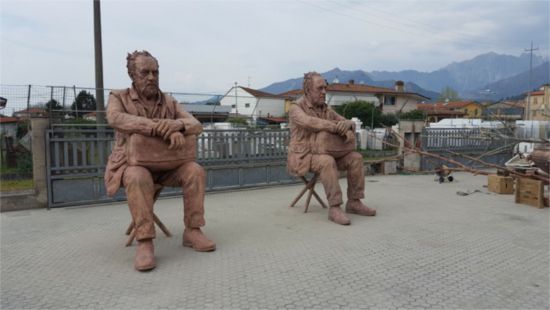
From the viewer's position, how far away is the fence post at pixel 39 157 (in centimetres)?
543

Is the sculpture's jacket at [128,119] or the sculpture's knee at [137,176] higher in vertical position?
the sculpture's jacket at [128,119]

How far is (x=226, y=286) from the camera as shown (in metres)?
2.87

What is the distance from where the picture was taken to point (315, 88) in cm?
501

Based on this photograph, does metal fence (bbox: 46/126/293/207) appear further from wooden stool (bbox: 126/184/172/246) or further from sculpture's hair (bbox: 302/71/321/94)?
sculpture's hair (bbox: 302/71/321/94)

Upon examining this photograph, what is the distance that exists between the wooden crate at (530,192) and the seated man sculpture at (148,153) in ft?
15.5

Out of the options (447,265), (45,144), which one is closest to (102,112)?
(45,144)

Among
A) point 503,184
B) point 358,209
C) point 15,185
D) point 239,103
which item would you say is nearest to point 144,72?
point 358,209

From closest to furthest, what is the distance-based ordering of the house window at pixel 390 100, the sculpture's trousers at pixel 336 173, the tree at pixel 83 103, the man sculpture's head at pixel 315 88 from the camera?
1. the sculpture's trousers at pixel 336 173
2. the man sculpture's head at pixel 315 88
3. the tree at pixel 83 103
4. the house window at pixel 390 100

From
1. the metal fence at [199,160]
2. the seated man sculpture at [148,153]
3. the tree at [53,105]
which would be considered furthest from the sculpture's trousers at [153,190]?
the tree at [53,105]

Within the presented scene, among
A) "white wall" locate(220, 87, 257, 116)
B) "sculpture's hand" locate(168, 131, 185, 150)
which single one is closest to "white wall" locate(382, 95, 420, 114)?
"white wall" locate(220, 87, 257, 116)

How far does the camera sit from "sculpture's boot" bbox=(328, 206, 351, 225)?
4.61 metres

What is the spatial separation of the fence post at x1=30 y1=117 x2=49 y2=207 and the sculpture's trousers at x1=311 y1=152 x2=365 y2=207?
12.1ft

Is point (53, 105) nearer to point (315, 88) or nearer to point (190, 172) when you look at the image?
point (190, 172)

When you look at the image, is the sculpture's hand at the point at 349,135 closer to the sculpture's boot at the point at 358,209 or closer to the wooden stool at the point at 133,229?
the sculpture's boot at the point at 358,209
